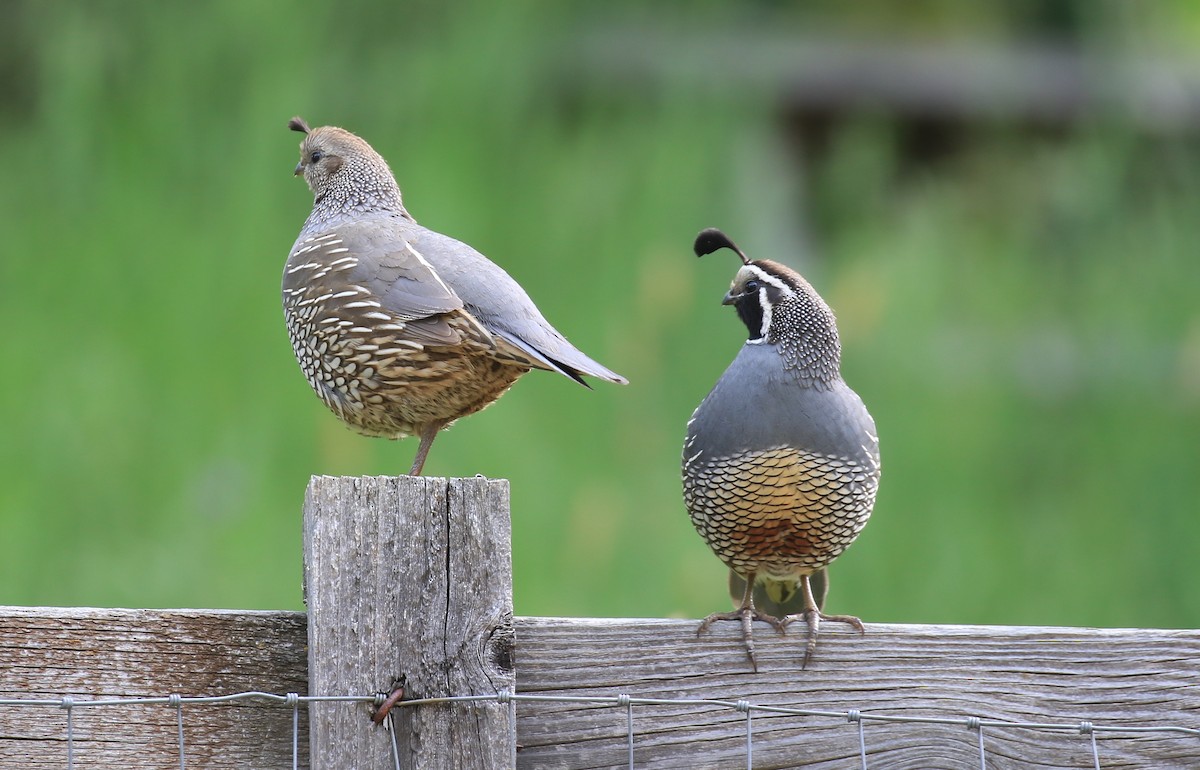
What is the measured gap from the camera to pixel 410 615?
6.14ft

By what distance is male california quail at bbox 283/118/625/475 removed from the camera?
290cm

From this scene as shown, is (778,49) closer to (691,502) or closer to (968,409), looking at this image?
(968,409)

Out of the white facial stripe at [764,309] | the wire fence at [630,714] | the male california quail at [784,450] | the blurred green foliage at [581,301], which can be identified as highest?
the blurred green foliage at [581,301]

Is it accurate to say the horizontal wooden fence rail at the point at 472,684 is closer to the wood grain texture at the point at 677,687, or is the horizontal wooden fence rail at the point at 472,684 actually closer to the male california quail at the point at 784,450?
the wood grain texture at the point at 677,687

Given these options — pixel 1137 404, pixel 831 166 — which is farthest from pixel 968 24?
pixel 1137 404

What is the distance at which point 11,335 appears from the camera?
16.7ft

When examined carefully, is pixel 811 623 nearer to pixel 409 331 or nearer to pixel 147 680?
pixel 147 680

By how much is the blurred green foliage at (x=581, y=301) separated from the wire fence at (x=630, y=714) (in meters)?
2.90

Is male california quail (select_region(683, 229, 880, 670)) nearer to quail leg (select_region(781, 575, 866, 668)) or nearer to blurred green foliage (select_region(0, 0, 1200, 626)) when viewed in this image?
quail leg (select_region(781, 575, 866, 668))

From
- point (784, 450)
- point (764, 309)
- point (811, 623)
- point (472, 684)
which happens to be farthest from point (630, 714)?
point (764, 309)

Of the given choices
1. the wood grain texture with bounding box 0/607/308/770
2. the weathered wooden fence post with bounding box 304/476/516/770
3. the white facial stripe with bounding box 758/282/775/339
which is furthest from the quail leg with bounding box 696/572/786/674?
the white facial stripe with bounding box 758/282/775/339

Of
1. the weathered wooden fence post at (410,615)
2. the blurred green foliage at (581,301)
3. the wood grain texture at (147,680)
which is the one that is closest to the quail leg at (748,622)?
the weathered wooden fence post at (410,615)

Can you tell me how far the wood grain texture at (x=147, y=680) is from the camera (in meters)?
1.81

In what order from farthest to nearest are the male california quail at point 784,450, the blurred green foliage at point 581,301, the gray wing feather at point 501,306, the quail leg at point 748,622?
the blurred green foliage at point 581,301 < the gray wing feather at point 501,306 < the male california quail at point 784,450 < the quail leg at point 748,622
